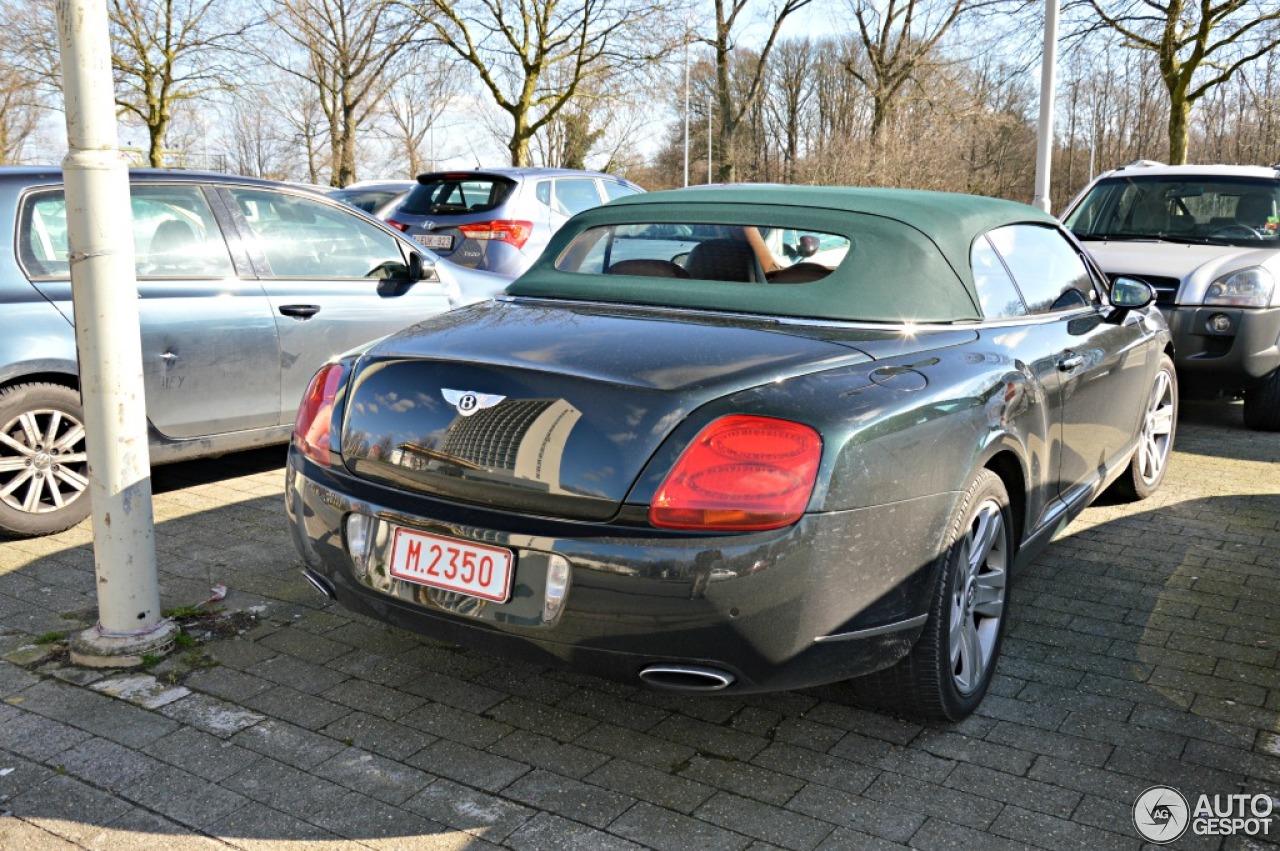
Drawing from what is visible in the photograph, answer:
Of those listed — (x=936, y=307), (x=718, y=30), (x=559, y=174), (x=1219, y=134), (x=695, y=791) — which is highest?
(x=718, y=30)

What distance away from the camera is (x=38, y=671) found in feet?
12.0

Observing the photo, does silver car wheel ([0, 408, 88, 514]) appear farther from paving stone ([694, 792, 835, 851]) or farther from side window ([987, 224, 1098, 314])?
side window ([987, 224, 1098, 314])

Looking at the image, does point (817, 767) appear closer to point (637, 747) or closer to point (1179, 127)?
point (637, 747)

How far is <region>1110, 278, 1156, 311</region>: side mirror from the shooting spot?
4902 millimetres

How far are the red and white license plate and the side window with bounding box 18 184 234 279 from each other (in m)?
2.96

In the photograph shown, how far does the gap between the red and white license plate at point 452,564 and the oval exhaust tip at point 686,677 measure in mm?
407

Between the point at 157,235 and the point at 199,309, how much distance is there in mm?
424

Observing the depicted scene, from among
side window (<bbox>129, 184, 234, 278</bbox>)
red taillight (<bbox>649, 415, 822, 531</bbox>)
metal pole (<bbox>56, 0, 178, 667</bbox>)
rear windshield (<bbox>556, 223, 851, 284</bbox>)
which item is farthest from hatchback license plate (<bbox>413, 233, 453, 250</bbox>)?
red taillight (<bbox>649, 415, 822, 531</bbox>)

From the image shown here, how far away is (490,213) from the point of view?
10.7 metres

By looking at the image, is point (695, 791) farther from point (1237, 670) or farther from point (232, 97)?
point (232, 97)

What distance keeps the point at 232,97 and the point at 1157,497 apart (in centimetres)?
3038

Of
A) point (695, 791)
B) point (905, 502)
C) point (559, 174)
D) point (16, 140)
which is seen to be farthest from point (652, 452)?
point (16, 140)

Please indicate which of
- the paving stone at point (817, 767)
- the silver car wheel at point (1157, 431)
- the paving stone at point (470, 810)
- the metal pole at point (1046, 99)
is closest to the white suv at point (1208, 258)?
the silver car wheel at point (1157, 431)

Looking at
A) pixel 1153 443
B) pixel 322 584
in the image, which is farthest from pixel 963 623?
pixel 1153 443
